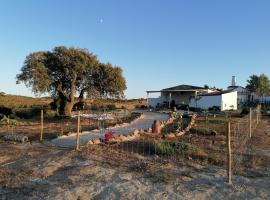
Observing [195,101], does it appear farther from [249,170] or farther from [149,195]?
[149,195]

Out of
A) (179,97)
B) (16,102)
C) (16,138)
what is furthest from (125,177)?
(179,97)

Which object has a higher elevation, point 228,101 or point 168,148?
point 228,101

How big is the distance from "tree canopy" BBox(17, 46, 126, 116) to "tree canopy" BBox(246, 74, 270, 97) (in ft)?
117

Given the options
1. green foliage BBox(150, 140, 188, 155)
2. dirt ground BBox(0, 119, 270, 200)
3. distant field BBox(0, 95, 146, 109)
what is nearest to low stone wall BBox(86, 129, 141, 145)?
dirt ground BBox(0, 119, 270, 200)

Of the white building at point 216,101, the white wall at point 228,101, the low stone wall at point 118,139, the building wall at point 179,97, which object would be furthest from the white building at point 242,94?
the low stone wall at point 118,139

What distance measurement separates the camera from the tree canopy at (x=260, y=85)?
54000mm

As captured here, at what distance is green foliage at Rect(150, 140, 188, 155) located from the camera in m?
9.77

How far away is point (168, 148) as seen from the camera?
989cm

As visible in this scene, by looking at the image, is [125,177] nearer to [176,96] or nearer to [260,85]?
[176,96]

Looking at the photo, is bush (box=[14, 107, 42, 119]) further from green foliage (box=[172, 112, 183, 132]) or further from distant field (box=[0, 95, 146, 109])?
green foliage (box=[172, 112, 183, 132])

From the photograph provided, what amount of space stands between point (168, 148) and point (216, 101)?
28905mm

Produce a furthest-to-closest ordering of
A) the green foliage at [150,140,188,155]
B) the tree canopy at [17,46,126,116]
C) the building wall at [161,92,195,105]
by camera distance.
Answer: the building wall at [161,92,195,105]
the tree canopy at [17,46,126,116]
the green foliage at [150,140,188,155]

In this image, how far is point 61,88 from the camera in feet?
84.0

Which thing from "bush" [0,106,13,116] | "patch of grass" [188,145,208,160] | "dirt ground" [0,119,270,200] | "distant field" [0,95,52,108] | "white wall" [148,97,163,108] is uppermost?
"white wall" [148,97,163,108]
